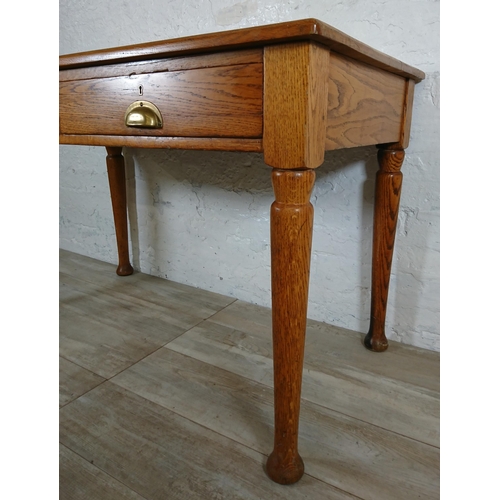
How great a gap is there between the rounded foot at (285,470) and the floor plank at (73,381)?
0.47 meters

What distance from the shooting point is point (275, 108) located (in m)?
0.58

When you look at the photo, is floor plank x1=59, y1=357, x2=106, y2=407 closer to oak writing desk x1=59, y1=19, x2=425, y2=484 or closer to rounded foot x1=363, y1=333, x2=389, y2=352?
oak writing desk x1=59, y1=19, x2=425, y2=484

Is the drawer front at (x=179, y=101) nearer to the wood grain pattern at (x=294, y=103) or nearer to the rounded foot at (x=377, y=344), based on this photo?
the wood grain pattern at (x=294, y=103)

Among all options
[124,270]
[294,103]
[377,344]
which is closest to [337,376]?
[377,344]

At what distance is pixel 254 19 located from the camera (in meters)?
1.21

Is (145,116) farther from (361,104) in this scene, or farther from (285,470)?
(285,470)

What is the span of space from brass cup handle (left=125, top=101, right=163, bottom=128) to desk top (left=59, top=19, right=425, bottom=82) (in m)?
0.08

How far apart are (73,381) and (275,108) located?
77cm

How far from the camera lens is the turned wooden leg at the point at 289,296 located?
0.59 metres

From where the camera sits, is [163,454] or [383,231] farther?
[383,231]

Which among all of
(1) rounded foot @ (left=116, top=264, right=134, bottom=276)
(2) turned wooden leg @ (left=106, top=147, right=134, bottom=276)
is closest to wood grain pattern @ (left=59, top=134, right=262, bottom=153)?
(2) turned wooden leg @ (left=106, top=147, right=134, bottom=276)

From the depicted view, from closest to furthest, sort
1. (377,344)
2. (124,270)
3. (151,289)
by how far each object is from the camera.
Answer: (377,344) < (151,289) < (124,270)

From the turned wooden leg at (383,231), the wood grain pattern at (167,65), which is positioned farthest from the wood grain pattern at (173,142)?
the turned wooden leg at (383,231)

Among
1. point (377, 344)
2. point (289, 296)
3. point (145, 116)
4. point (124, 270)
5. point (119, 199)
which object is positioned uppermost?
point (145, 116)
